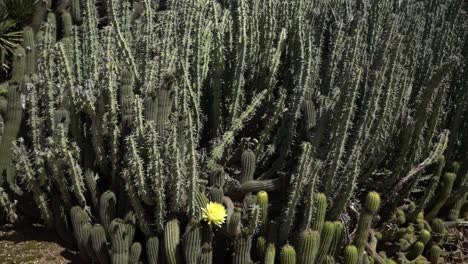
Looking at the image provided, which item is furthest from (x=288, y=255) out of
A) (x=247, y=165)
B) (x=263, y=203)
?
(x=247, y=165)

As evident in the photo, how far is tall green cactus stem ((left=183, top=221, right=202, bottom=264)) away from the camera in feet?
11.5

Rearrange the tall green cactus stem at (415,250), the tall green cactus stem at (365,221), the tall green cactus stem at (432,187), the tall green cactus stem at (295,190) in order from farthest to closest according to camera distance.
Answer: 1. the tall green cactus stem at (432,187)
2. the tall green cactus stem at (415,250)
3. the tall green cactus stem at (365,221)
4. the tall green cactus stem at (295,190)

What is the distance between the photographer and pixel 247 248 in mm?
3580

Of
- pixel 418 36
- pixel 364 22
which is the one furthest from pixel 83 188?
pixel 418 36

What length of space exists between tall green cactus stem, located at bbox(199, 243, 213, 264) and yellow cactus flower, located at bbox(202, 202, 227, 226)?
14 cm

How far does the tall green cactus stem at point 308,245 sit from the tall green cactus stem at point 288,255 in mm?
71

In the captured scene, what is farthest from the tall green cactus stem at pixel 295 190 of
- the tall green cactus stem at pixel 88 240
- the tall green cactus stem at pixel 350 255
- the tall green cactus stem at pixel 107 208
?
the tall green cactus stem at pixel 88 240

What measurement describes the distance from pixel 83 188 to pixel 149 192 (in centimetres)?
49

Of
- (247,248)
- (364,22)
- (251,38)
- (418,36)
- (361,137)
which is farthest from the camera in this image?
(418,36)

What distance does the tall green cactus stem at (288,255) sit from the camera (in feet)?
11.4

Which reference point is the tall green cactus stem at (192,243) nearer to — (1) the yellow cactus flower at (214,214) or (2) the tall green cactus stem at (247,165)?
(1) the yellow cactus flower at (214,214)

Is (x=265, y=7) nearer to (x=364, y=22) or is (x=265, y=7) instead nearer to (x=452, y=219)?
(x=364, y=22)

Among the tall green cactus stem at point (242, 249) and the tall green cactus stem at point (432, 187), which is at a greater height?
the tall green cactus stem at point (432, 187)

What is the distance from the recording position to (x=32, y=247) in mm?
4051
